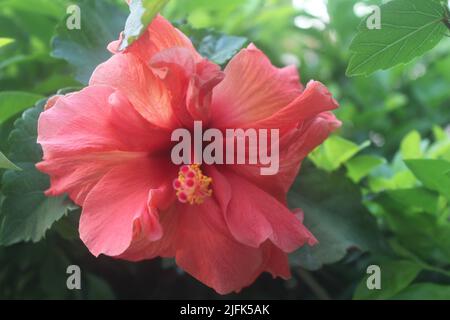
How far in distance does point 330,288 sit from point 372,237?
0.14m

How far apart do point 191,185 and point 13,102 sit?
24cm

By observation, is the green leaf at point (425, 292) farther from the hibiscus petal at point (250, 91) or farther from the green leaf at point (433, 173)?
the hibiscus petal at point (250, 91)

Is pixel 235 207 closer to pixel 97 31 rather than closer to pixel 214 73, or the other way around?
pixel 214 73

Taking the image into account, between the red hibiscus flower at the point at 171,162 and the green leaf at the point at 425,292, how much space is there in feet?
0.59

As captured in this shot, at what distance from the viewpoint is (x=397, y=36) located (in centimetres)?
53

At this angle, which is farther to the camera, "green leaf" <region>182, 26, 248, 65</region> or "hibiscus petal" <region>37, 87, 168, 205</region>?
"green leaf" <region>182, 26, 248, 65</region>

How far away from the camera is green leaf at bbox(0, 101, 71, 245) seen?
0.55 meters

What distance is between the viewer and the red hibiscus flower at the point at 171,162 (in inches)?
19.1

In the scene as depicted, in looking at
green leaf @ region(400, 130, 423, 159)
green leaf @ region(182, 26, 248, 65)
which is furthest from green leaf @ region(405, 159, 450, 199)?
green leaf @ region(182, 26, 248, 65)

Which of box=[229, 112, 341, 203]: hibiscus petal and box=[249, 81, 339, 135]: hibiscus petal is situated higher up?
box=[249, 81, 339, 135]: hibiscus petal

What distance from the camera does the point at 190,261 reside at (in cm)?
51

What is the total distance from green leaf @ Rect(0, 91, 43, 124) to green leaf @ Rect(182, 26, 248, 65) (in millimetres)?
181

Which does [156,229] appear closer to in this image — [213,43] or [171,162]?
[171,162]

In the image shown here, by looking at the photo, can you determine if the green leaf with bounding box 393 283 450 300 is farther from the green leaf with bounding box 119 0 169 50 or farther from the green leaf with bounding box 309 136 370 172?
the green leaf with bounding box 119 0 169 50
